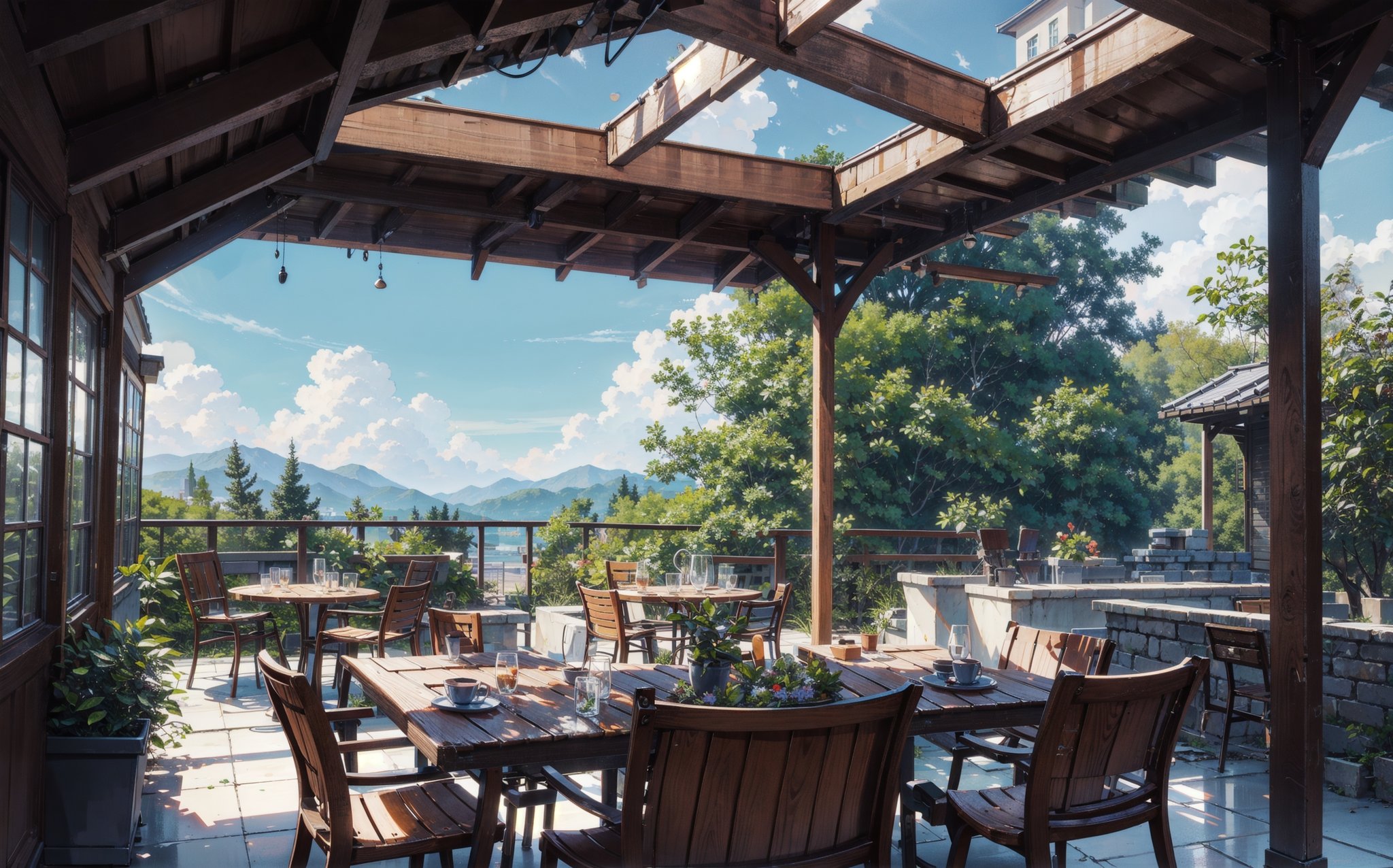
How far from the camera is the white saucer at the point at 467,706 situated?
2.55 m

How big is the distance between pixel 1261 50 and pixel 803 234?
2.80 metres

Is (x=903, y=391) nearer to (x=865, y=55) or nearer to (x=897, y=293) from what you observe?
(x=897, y=293)

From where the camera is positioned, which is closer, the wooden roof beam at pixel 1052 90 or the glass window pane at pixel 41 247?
the glass window pane at pixel 41 247

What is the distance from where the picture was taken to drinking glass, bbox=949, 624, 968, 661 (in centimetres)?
320

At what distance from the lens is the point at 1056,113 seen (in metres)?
3.93

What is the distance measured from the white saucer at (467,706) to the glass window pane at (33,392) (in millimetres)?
1379

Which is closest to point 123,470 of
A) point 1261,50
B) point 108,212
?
point 108,212

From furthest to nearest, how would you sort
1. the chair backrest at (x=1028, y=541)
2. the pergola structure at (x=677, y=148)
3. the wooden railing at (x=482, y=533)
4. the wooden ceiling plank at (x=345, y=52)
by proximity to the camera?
the chair backrest at (x=1028, y=541) → the wooden railing at (x=482, y=533) → the pergola structure at (x=677, y=148) → the wooden ceiling plank at (x=345, y=52)

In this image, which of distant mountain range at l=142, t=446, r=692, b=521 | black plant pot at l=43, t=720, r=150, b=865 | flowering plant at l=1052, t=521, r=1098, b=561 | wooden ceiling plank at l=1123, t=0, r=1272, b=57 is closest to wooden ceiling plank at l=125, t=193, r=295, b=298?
black plant pot at l=43, t=720, r=150, b=865

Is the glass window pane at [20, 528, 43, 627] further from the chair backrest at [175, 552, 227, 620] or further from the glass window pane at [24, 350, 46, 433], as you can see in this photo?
the chair backrest at [175, 552, 227, 620]

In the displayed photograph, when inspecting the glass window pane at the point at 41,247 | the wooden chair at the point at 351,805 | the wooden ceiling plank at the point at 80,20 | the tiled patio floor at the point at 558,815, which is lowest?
the tiled patio floor at the point at 558,815

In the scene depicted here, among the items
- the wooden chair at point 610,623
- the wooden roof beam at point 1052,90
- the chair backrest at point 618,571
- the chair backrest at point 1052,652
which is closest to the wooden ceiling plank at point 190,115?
the wooden roof beam at point 1052,90

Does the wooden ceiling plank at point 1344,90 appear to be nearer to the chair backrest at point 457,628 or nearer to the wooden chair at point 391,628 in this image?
the chair backrest at point 457,628

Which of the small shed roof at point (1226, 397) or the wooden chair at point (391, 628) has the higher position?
the small shed roof at point (1226, 397)
